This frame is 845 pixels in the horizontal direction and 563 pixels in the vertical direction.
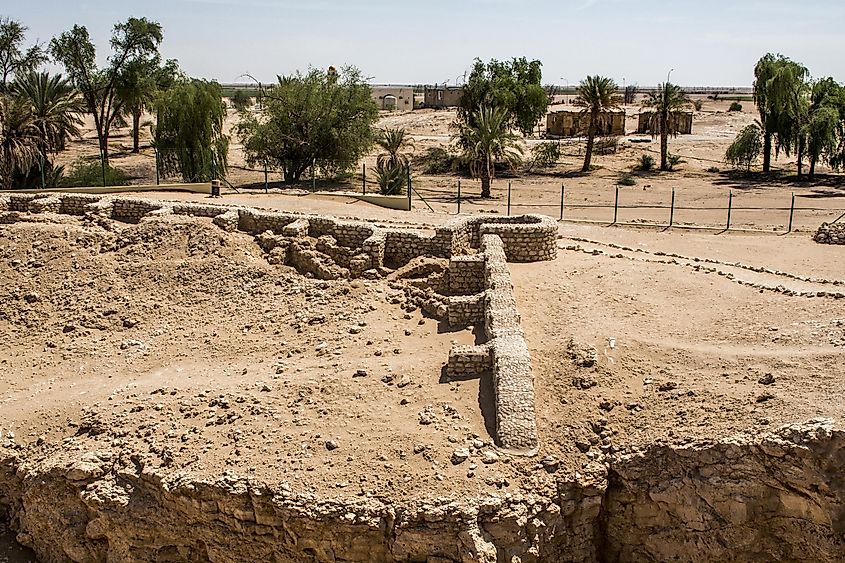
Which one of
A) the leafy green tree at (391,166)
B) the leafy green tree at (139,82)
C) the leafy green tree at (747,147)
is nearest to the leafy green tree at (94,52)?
the leafy green tree at (139,82)

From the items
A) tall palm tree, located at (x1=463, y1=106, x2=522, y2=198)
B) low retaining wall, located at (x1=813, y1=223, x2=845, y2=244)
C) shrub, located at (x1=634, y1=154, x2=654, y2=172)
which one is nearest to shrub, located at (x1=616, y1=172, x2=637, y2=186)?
shrub, located at (x1=634, y1=154, x2=654, y2=172)

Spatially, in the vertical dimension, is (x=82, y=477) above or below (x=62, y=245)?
below

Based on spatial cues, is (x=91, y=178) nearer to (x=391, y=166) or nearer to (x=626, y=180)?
(x=391, y=166)

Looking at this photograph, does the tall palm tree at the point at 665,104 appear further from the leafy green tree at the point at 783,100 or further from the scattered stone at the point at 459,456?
the scattered stone at the point at 459,456

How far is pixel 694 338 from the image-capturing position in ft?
38.8

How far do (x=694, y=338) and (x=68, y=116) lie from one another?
27.9 m

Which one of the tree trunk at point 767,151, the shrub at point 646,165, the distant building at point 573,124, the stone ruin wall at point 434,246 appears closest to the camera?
the stone ruin wall at point 434,246

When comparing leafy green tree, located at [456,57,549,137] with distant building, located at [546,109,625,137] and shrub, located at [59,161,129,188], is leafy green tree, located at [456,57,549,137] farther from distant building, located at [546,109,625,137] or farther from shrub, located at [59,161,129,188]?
shrub, located at [59,161,129,188]

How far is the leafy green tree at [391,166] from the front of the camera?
28.7m

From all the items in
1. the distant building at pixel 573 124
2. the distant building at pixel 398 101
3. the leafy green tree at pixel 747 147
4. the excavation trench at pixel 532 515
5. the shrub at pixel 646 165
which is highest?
the distant building at pixel 398 101

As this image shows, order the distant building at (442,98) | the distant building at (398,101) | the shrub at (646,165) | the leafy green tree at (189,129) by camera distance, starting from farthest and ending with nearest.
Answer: the distant building at (398,101)
the distant building at (442,98)
the shrub at (646,165)
the leafy green tree at (189,129)

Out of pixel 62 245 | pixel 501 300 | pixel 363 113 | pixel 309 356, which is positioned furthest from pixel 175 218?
pixel 363 113

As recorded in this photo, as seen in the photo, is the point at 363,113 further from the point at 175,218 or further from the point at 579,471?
the point at 579,471

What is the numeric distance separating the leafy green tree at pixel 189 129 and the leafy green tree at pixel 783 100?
22.5 metres
